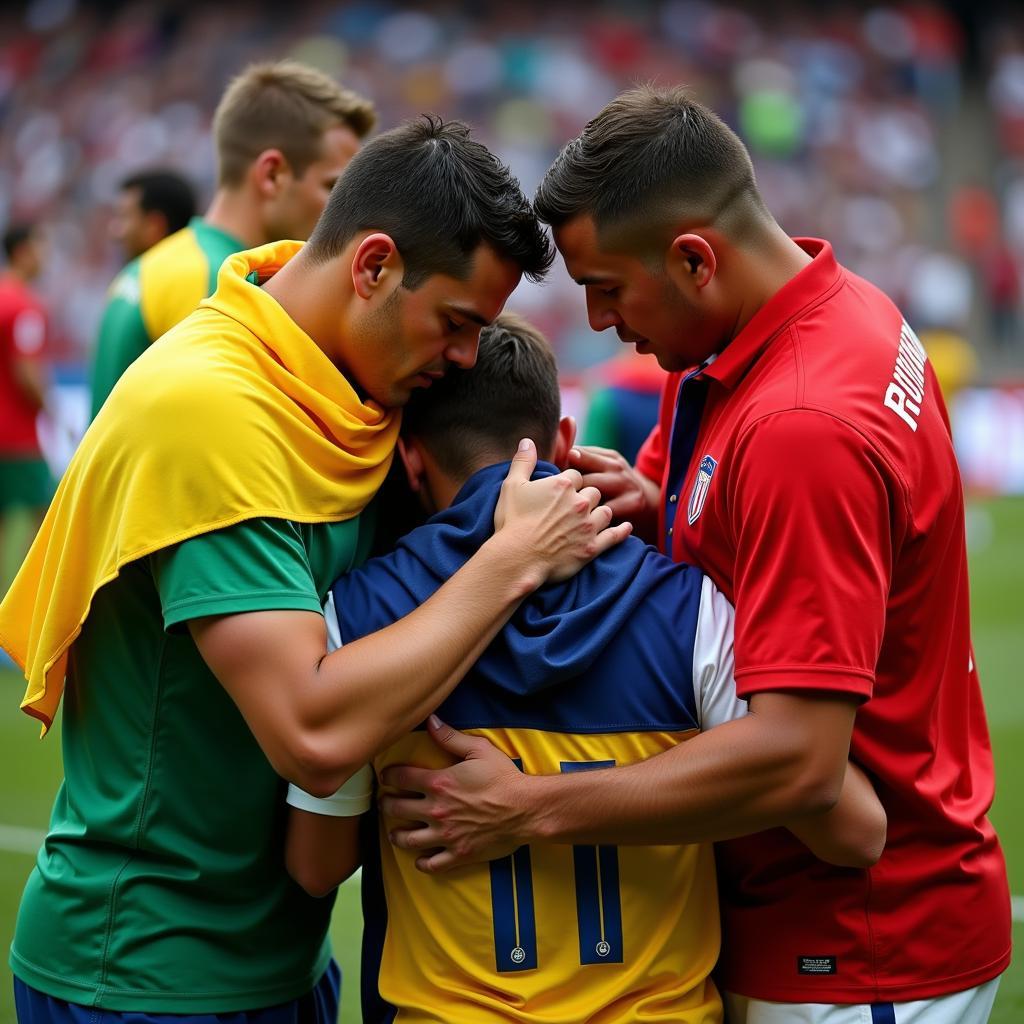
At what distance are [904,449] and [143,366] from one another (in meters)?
1.23

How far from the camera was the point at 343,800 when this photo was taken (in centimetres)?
228

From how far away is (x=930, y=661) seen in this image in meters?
2.40

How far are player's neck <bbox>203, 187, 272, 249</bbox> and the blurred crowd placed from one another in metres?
14.9

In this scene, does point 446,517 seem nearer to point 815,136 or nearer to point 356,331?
point 356,331

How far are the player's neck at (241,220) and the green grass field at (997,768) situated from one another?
242 centimetres

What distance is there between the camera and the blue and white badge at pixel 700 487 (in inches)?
94.4

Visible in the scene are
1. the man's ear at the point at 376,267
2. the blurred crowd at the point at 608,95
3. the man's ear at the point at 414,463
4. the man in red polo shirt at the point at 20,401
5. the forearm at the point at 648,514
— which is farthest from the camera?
the blurred crowd at the point at 608,95

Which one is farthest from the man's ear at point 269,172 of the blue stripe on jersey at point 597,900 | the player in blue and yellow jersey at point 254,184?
the blue stripe on jersey at point 597,900

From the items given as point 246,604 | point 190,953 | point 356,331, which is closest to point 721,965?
point 190,953

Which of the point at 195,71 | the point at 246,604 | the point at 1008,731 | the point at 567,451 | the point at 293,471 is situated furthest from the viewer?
the point at 195,71

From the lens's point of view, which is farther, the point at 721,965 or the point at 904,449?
the point at 721,965

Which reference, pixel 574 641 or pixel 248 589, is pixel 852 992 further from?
pixel 248 589

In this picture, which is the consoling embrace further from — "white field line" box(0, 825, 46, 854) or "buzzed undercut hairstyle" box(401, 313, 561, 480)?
"white field line" box(0, 825, 46, 854)

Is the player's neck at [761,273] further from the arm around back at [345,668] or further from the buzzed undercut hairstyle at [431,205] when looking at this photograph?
the arm around back at [345,668]
